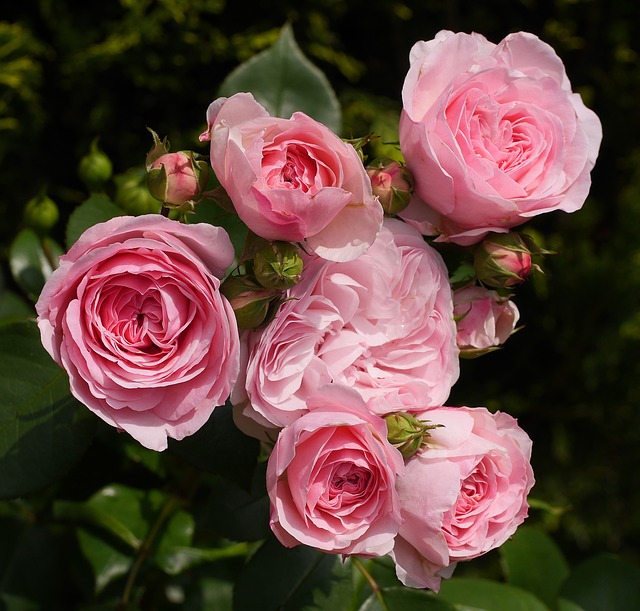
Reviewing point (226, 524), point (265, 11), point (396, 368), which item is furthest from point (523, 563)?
point (265, 11)

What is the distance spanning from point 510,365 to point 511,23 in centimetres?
91

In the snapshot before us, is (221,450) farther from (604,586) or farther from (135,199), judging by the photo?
(604,586)

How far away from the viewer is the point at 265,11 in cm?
183

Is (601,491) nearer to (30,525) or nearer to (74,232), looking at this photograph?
(30,525)

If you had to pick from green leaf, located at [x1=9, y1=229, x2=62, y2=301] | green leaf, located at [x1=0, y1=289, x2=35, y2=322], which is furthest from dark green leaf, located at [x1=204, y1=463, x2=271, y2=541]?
green leaf, located at [x1=0, y1=289, x2=35, y2=322]

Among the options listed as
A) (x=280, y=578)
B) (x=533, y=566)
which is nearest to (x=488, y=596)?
(x=533, y=566)

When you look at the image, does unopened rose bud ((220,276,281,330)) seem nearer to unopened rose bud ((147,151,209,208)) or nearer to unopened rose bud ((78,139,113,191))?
unopened rose bud ((147,151,209,208))

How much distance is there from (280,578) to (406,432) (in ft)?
1.14

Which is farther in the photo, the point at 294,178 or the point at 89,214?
the point at 89,214

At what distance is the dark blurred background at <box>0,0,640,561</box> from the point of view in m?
1.73

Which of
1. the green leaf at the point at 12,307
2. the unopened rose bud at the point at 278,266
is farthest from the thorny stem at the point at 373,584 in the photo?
the green leaf at the point at 12,307

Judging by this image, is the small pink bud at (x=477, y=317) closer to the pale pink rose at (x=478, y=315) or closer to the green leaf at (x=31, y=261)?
the pale pink rose at (x=478, y=315)

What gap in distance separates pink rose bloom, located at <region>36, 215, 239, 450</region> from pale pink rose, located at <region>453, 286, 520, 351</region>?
0.92ft

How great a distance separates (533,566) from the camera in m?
1.42
